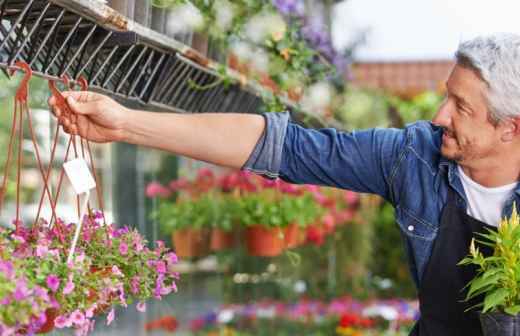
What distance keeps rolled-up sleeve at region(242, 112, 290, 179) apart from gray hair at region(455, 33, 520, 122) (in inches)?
16.8

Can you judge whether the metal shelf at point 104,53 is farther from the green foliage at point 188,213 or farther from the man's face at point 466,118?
the green foliage at point 188,213

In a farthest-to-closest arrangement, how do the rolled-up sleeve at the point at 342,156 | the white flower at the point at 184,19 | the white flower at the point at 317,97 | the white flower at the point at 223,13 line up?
the white flower at the point at 317,97
the white flower at the point at 223,13
the white flower at the point at 184,19
the rolled-up sleeve at the point at 342,156

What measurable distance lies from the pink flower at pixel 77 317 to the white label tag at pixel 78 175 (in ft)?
0.70

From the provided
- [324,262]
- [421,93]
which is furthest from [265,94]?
[421,93]

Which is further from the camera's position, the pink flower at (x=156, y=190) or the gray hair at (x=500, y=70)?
the pink flower at (x=156, y=190)

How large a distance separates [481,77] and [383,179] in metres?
0.36

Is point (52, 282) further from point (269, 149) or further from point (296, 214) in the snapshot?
point (296, 214)

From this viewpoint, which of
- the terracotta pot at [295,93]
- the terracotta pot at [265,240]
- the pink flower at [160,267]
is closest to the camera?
the pink flower at [160,267]

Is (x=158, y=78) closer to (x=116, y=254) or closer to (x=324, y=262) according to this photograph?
(x=116, y=254)

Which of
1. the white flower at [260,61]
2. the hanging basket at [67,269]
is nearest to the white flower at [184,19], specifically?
→ the white flower at [260,61]

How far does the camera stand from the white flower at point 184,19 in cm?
250

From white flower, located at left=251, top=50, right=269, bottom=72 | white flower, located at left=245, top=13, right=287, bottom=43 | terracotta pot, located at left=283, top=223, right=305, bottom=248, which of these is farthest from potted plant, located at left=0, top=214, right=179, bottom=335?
terracotta pot, located at left=283, top=223, right=305, bottom=248

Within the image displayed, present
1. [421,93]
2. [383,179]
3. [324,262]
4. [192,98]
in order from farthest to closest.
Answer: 1. [421,93]
2. [324,262]
3. [192,98]
4. [383,179]

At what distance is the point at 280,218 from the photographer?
381cm
